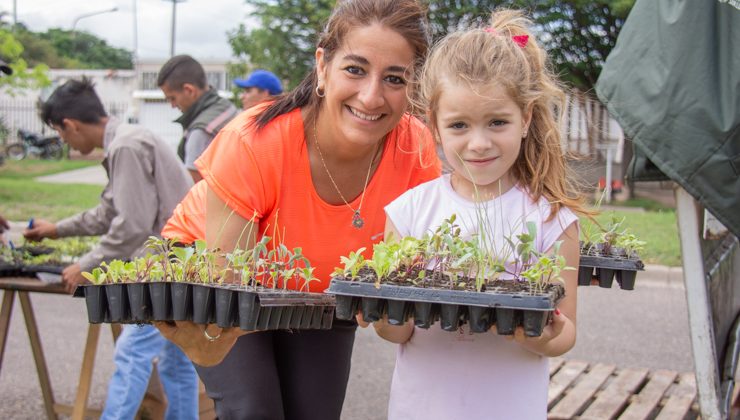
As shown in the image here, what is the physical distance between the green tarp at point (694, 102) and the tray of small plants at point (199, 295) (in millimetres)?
1217

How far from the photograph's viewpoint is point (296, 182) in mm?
2381

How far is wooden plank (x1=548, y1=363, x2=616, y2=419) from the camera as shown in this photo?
336 cm

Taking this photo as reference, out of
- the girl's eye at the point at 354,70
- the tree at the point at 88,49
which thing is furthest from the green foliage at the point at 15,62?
the tree at the point at 88,49

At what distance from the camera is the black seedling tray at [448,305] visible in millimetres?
1586

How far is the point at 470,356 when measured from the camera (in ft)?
6.35

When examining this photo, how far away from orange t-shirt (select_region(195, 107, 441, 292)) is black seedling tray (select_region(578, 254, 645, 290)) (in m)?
0.55

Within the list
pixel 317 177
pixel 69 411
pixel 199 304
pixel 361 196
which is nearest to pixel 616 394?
pixel 361 196

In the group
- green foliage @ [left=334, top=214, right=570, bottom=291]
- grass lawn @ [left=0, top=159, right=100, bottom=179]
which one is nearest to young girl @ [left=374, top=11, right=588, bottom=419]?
green foliage @ [left=334, top=214, right=570, bottom=291]

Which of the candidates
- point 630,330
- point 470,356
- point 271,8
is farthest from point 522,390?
point 271,8

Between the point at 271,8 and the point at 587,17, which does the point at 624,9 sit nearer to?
the point at 587,17

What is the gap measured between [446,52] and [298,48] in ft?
38.9

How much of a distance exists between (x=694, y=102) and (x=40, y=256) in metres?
3.09

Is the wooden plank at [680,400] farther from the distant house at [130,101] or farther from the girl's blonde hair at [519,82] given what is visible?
the distant house at [130,101]

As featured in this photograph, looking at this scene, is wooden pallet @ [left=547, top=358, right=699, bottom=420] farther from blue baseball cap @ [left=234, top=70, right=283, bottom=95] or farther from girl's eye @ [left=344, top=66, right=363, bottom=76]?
blue baseball cap @ [left=234, top=70, right=283, bottom=95]
